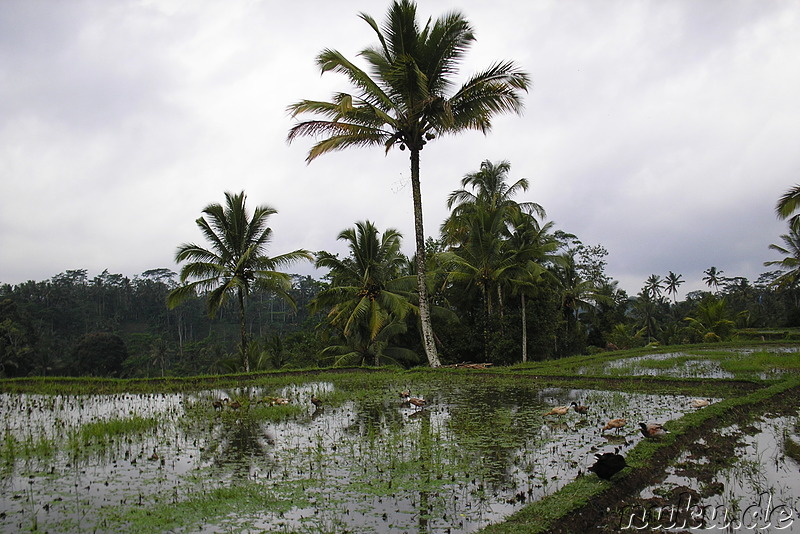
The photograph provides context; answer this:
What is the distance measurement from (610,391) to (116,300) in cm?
6531

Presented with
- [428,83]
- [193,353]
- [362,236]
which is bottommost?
[193,353]

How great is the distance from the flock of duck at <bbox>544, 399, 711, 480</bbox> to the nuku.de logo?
45 cm

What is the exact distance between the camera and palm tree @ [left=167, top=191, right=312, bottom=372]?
56.0ft

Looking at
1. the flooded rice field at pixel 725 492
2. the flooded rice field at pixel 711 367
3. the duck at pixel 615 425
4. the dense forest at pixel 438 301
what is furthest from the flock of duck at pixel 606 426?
the dense forest at pixel 438 301

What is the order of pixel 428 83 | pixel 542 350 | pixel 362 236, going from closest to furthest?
pixel 428 83 < pixel 362 236 < pixel 542 350

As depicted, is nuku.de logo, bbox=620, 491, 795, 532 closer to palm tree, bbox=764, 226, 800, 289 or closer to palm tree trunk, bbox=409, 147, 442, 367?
palm tree trunk, bbox=409, 147, 442, 367

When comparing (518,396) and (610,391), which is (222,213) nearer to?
(518,396)

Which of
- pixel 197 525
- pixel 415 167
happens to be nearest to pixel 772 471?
pixel 197 525

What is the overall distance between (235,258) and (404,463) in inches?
556

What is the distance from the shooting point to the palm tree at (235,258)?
17.1 metres

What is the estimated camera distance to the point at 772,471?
4.59 m

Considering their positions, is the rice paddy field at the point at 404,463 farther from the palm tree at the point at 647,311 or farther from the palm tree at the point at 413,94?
the palm tree at the point at 647,311

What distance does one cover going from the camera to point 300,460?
5.46 metres

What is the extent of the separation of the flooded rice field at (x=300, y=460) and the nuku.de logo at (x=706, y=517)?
0.80m
